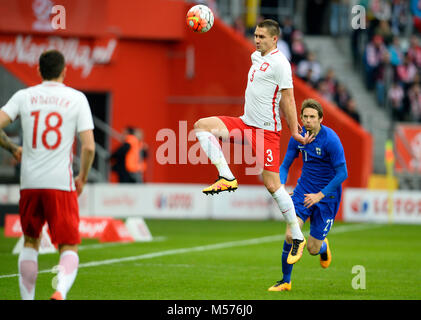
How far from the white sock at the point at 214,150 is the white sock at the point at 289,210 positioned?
0.59 metres

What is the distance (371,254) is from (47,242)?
551 cm

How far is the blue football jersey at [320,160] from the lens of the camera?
10578 mm

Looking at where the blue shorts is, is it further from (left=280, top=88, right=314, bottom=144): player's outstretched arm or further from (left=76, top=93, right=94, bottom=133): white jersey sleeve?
(left=76, top=93, right=94, bottom=133): white jersey sleeve

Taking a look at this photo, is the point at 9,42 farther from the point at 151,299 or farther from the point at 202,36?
the point at 151,299

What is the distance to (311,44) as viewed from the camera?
106ft

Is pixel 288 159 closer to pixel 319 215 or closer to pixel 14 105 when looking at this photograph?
pixel 319 215

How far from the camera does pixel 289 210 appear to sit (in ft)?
34.4

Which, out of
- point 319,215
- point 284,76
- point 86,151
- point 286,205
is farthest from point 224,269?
point 86,151

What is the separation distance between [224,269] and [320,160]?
280 centimetres

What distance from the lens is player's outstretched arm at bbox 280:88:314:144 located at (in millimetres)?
10285

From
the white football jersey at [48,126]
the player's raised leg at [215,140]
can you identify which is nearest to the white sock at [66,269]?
the white football jersey at [48,126]

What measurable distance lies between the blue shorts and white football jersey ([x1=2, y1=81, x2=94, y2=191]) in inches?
151

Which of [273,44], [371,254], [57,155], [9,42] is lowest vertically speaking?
[371,254]
